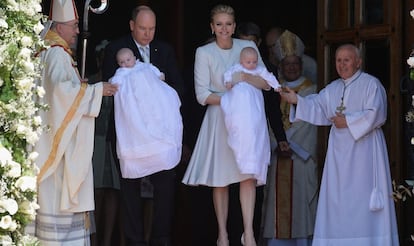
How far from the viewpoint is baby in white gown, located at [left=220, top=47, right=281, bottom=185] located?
8055mm

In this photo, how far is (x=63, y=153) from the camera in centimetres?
750

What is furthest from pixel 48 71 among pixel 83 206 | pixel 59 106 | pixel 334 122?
pixel 334 122

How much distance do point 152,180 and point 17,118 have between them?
2020 mm

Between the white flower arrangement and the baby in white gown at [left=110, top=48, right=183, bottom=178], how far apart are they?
1510 mm

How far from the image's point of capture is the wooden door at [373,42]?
850 cm

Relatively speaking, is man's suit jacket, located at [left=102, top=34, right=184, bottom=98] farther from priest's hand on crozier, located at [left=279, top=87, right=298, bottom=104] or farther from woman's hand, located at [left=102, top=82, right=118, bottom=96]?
priest's hand on crozier, located at [left=279, top=87, right=298, bottom=104]

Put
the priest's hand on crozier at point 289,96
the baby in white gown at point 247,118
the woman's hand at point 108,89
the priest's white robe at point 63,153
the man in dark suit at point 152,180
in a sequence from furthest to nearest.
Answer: the priest's hand on crozier at point 289,96 → the baby in white gown at point 247,118 → the man in dark suit at point 152,180 → the woman's hand at point 108,89 → the priest's white robe at point 63,153

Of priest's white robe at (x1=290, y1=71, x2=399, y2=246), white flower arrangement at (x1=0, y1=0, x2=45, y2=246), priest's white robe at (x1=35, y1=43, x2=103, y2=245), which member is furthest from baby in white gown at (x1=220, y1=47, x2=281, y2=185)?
white flower arrangement at (x1=0, y1=0, x2=45, y2=246)

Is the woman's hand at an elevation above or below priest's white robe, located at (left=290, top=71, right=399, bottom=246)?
above

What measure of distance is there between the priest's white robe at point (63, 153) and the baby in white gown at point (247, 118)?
0.98 metres

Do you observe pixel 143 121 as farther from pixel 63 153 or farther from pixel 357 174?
pixel 357 174

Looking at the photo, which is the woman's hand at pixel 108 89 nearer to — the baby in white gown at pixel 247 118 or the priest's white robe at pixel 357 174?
the baby in white gown at pixel 247 118

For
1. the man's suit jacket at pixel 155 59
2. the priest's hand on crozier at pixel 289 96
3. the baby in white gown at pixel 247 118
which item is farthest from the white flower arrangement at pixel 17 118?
the priest's hand on crozier at pixel 289 96

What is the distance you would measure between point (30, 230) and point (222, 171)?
1462 mm
